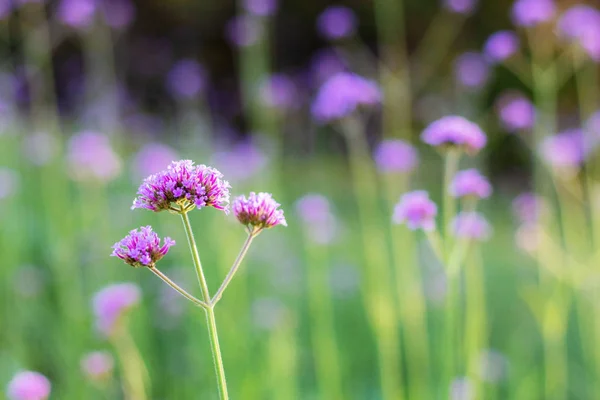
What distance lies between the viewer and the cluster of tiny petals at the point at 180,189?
895 millimetres

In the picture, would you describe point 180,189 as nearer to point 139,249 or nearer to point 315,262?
point 139,249

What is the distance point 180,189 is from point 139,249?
97 millimetres

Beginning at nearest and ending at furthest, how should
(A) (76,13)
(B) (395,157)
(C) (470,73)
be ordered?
1. (B) (395,157)
2. (A) (76,13)
3. (C) (470,73)

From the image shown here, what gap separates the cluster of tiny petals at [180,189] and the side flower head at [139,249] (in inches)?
1.6

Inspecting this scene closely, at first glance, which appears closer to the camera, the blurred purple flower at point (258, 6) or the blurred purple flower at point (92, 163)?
the blurred purple flower at point (92, 163)

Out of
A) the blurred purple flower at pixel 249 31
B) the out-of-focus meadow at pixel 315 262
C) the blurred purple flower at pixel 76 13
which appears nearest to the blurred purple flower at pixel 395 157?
the out-of-focus meadow at pixel 315 262

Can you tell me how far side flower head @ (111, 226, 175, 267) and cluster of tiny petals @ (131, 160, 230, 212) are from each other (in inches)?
1.6

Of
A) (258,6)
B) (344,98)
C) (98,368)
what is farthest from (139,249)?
(258,6)

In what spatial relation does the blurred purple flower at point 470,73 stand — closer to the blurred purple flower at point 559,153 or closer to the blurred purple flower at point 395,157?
the blurred purple flower at point 559,153

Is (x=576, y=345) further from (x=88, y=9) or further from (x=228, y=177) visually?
(x=88, y=9)

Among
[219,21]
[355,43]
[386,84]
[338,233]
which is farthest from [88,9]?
[219,21]

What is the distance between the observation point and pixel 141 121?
721 cm

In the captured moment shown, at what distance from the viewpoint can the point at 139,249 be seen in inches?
35.4

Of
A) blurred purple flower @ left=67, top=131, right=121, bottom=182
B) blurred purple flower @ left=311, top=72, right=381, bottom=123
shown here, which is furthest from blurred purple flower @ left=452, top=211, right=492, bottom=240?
blurred purple flower @ left=67, top=131, right=121, bottom=182
